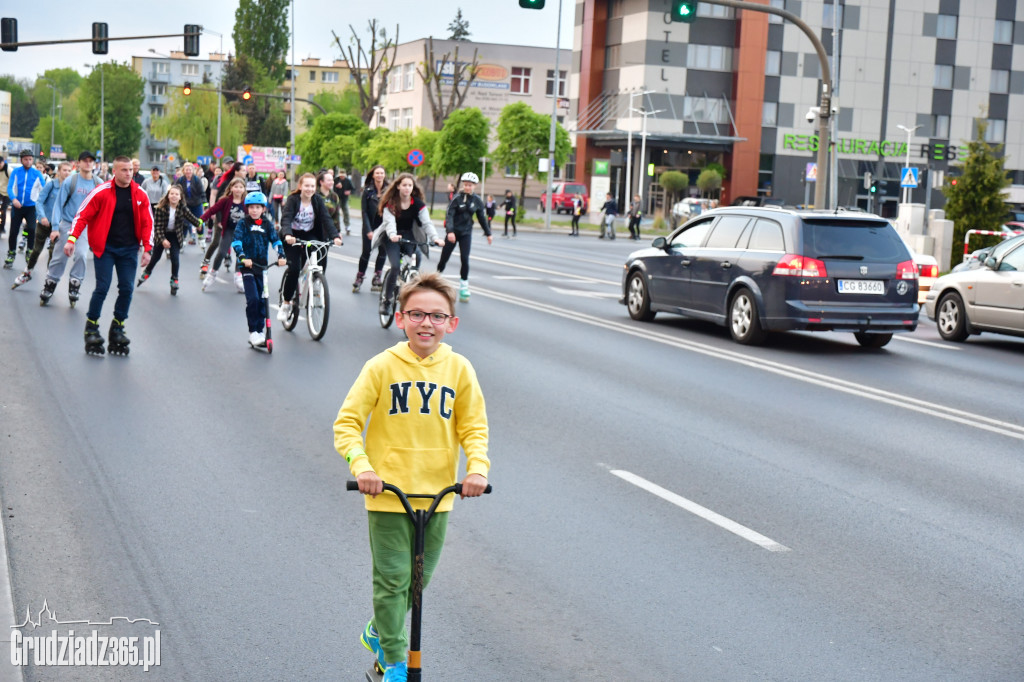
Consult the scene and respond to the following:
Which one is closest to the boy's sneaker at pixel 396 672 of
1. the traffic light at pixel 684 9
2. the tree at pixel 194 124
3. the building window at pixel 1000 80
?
the traffic light at pixel 684 9

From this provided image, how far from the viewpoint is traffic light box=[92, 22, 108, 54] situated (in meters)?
38.8

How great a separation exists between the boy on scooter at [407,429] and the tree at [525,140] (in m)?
60.7

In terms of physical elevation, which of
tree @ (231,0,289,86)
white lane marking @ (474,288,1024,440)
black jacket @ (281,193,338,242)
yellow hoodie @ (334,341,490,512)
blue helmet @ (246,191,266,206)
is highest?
tree @ (231,0,289,86)

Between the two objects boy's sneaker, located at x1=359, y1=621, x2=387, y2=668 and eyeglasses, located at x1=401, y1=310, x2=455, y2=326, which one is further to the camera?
boy's sneaker, located at x1=359, y1=621, x2=387, y2=668

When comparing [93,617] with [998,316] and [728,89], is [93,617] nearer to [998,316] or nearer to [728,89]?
[998,316]

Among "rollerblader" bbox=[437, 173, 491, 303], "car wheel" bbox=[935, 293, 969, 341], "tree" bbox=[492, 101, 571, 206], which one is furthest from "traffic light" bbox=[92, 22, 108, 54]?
"tree" bbox=[492, 101, 571, 206]

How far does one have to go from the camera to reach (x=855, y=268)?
15.7 meters

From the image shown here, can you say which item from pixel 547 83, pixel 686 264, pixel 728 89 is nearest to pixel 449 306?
pixel 686 264

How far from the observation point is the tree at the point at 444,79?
83.1 m

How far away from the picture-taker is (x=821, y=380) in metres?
13.1

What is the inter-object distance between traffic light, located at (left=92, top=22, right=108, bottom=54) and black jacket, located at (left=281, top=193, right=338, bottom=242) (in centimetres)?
2641

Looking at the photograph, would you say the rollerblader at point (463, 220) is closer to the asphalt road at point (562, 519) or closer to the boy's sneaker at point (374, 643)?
the asphalt road at point (562, 519)

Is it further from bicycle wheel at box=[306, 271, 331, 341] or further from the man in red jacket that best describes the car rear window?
the man in red jacket
